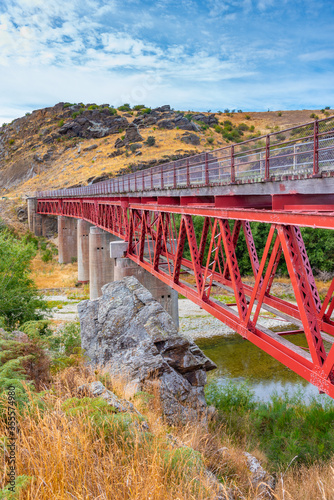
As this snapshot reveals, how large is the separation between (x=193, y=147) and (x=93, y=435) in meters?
83.3

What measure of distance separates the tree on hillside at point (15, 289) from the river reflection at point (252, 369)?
1077 cm

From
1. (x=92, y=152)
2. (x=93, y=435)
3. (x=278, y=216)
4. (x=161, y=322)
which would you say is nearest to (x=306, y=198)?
(x=278, y=216)

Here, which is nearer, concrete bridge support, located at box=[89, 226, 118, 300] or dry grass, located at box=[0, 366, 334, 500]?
dry grass, located at box=[0, 366, 334, 500]

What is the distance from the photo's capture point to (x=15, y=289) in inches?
785

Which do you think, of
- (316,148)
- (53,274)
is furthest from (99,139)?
(316,148)

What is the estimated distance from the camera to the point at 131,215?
19.8 metres

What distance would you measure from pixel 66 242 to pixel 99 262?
73.6 feet

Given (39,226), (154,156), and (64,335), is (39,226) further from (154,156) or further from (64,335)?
(64,335)

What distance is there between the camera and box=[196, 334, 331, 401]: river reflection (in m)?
17.8

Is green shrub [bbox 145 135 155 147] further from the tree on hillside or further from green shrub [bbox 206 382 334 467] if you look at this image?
green shrub [bbox 206 382 334 467]

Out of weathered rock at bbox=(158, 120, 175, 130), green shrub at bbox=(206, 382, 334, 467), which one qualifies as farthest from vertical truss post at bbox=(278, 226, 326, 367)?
weathered rock at bbox=(158, 120, 175, 130)

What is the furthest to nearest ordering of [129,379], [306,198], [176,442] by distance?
[129,379]
[306,198]
[176,442]

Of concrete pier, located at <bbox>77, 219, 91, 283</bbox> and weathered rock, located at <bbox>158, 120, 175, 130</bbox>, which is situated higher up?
weathered rock, located at <bbox>158, 120, 175, 130</bbox>

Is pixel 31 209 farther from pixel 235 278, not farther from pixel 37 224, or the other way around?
pixel 235 278
